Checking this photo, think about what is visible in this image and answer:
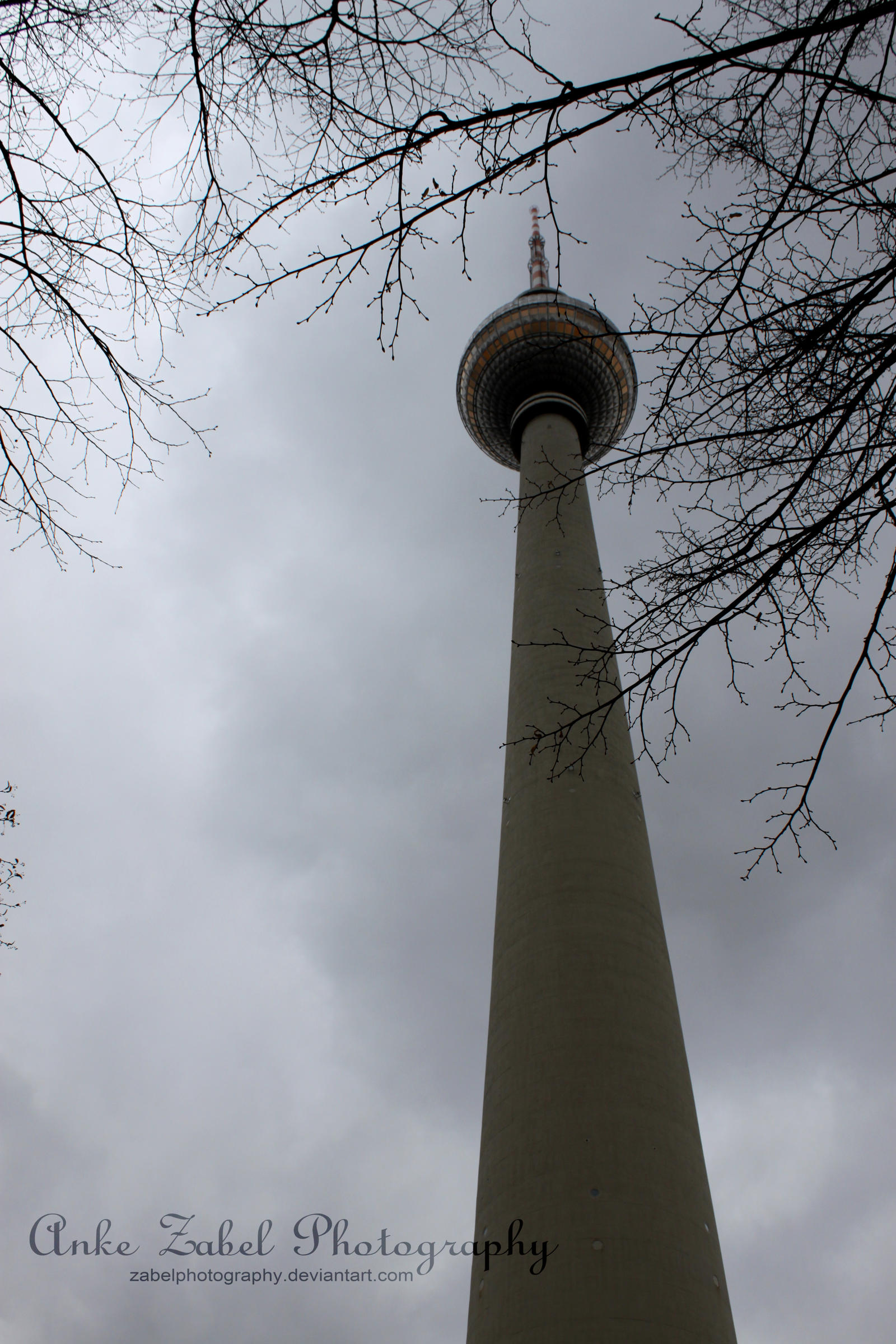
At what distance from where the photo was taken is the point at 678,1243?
46.1 ft

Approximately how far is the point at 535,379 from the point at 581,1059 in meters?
27.9

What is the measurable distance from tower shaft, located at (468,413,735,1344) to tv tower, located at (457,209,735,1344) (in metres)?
0.03

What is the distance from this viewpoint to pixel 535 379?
36.8 metres

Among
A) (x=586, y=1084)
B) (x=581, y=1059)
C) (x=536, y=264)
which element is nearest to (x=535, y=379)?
(x=536, y=264)

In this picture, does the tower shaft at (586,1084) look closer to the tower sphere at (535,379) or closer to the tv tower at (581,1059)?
the tv tower at (581,1059)

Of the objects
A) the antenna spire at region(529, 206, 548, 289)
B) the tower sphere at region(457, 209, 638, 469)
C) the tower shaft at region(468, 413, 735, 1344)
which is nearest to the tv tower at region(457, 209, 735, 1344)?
the tower shaft at region(468, 413, 735, 1344)

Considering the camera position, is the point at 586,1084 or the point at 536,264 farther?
the point at 536,264

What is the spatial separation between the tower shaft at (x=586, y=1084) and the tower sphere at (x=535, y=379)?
16.2m

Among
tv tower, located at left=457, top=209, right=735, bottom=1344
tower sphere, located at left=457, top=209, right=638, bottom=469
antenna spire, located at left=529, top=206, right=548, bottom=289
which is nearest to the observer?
tv tower, located at left=457, top=209, right=735, bottom=1344

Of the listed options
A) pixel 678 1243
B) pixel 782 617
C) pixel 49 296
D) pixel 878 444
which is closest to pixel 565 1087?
pixel 678 1243

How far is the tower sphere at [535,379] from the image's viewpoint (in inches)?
1425

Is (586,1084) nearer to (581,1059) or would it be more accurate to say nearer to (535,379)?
(581,1059)

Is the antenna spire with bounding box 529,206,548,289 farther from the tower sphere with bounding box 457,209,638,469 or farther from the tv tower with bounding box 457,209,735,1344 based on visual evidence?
the tv tower with bounding box 457,209,735,1344

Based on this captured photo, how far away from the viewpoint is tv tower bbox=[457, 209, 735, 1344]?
1343cm
